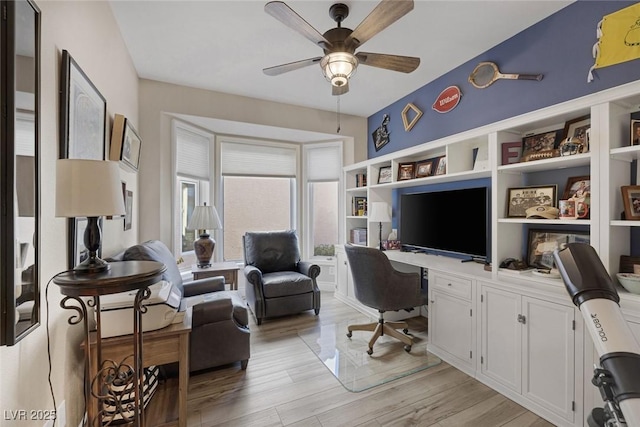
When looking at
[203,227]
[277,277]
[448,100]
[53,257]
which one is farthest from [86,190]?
[448,100]

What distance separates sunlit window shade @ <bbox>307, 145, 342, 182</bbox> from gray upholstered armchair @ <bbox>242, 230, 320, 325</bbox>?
1.20 m

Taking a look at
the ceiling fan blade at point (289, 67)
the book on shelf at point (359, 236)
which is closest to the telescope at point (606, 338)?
the ceiling fan blade at point (289, 67)

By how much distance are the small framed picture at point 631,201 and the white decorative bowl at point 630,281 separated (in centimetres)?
33

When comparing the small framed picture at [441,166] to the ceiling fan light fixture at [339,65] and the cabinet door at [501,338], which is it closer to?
the cabinet door at [501,338]

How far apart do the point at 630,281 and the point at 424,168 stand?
194cm

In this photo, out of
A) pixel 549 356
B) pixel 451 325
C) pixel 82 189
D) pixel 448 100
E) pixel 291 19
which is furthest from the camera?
pixel 448 100

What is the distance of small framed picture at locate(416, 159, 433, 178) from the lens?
10.2ft

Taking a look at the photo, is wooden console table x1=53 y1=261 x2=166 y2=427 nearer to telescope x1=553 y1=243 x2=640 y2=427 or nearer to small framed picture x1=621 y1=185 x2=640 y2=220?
telescope x1=553 y1=243 x2=640 y2=427

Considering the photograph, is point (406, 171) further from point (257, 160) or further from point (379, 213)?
point (257, 160)

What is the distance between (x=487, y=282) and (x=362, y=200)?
7.40ft

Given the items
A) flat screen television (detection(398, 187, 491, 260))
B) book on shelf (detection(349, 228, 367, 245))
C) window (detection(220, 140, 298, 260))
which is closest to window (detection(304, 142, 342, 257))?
window (detection(220, 140, 298, 260))

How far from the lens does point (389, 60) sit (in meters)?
2.04

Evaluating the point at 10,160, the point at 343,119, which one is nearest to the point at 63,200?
the point at 10,160

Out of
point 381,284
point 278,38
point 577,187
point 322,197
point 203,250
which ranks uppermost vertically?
point 278,38
